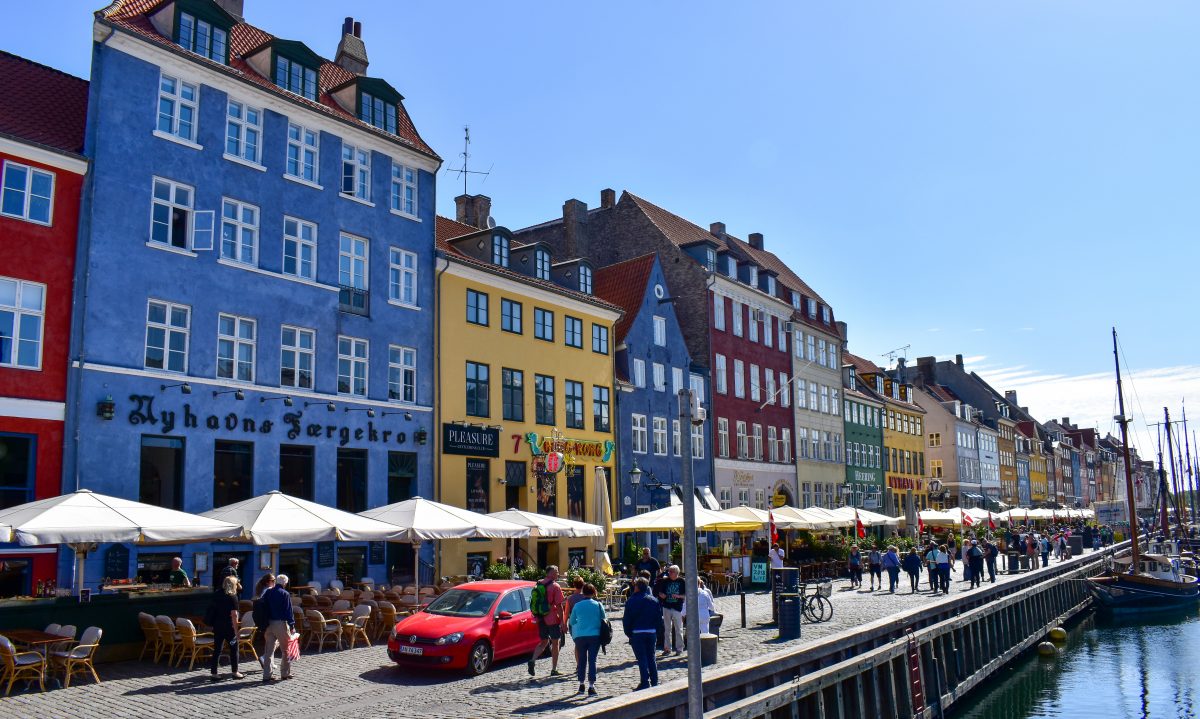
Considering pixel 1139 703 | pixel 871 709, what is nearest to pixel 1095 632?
pixel 1139 703

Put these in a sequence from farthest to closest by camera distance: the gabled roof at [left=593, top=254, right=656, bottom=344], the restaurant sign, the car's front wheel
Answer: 1. the gabled roof at [left=593, top=254, right=656, bottom=344]
2. the restaurant sign
3. the car's front wheel

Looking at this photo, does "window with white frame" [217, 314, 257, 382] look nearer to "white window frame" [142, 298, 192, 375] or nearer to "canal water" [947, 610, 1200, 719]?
"white window frame" [142, 298, 192, 375]

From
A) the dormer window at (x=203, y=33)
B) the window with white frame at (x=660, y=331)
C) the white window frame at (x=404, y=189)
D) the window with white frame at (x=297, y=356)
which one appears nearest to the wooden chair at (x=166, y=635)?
the window with white frame at (x=297, y=356)

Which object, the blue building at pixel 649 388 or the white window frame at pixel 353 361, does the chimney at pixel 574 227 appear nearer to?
the blue building at pixel 649 388

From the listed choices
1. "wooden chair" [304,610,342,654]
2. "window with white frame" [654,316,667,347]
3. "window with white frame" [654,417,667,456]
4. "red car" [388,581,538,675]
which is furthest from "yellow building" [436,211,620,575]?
"red car" [388,581,538,675]

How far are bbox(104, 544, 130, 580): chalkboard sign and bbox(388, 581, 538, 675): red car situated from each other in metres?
8.05

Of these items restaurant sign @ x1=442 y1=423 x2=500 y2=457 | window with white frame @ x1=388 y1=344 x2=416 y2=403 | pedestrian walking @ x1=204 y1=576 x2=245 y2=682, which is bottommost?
pedestrian walking @ x1=204 y1=576 x2=245 y2=682

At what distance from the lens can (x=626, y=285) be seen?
4391cm

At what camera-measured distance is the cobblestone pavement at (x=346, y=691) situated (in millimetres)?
13562

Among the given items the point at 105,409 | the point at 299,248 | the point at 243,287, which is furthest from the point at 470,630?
the point at 299,248

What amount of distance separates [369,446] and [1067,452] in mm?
124564

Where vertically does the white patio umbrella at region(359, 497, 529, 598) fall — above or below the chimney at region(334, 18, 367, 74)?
below

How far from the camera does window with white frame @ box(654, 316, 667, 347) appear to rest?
143 feet

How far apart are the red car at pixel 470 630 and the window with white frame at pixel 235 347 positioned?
10.1m
